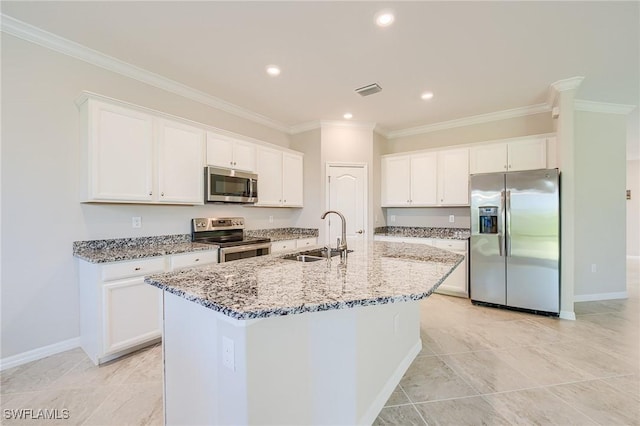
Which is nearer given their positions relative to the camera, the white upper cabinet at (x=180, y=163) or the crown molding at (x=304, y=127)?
the white upper cabinet at (x=180, y=163)

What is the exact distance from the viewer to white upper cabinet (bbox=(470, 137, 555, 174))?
146 inches

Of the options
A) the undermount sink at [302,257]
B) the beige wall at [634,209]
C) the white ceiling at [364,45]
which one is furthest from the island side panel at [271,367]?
the beige wall at [634,209]

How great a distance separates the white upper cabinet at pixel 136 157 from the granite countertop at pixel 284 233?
1.19 metres

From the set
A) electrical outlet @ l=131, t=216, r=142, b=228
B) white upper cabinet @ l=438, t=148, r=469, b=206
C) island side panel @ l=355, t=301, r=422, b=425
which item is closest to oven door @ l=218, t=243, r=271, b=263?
electrical outlet @ l=131, t=216, r=142, b=228

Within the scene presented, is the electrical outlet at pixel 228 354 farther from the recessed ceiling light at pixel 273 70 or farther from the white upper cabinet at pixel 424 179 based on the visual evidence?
the white upper cabinet at pixel 424 179

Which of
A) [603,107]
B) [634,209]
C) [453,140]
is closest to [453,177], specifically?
[453,140]

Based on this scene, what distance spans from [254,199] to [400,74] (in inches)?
91.3

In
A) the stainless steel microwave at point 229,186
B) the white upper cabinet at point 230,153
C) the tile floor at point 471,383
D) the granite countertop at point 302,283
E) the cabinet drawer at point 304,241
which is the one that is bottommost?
the tile floor at point 471,383

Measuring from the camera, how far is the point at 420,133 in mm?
4926

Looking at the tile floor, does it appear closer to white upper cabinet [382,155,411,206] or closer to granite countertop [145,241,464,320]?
granite countertop [145,241,464,320]

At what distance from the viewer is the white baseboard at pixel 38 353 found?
7.06 feet

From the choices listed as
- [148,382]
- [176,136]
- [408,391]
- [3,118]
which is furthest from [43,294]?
[408,391]

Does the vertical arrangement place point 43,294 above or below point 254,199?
below

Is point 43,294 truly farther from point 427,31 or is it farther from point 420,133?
point 420,133
